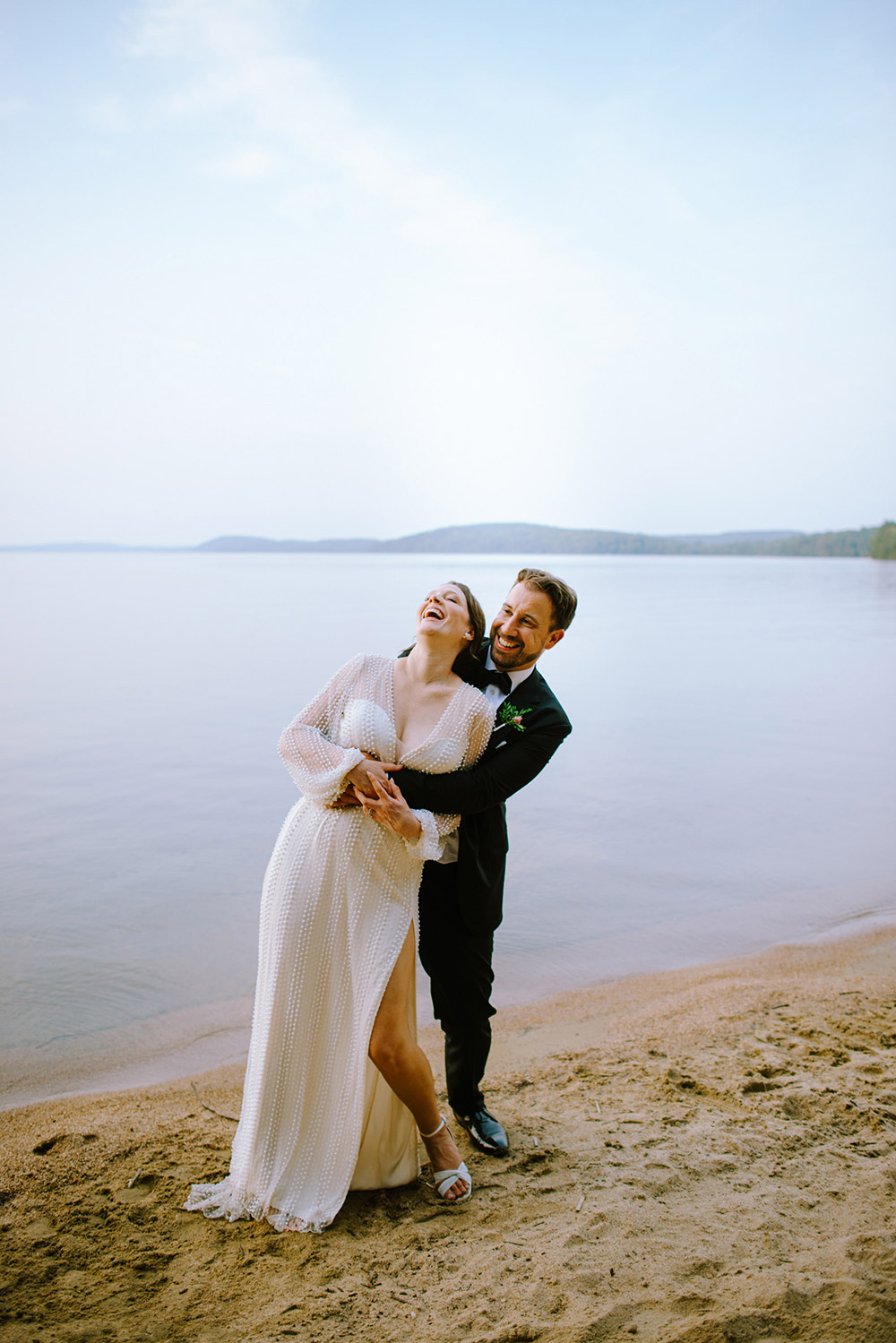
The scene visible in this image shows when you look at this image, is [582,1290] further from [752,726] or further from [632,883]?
[752,726]

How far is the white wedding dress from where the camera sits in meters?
2.86

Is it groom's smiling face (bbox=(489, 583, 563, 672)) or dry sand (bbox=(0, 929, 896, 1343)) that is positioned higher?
groom's smiling face (bbox=(489, 583, 563, 672))

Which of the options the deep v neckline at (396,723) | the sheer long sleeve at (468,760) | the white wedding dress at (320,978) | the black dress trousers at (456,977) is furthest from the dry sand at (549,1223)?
the deep v neckline at (396,723)

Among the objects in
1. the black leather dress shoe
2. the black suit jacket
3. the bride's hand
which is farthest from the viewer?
the black leather dress shoe

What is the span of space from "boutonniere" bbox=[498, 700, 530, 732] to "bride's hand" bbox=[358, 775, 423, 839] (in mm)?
486

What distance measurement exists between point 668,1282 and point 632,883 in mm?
4665

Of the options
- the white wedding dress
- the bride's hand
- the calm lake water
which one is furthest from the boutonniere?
the calm lake water

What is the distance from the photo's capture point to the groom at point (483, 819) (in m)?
2.96

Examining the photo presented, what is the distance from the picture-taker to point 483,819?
Result: 3.18m

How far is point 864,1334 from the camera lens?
226 centimetres

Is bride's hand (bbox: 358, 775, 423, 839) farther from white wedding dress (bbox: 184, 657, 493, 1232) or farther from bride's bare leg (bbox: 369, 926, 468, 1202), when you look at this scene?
bride's bare leg (bbox: 369, 926, 468, 1202)

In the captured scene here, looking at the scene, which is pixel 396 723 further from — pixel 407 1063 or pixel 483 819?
pixel 407 1063

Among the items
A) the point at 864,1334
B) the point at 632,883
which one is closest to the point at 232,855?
the point at 632,883

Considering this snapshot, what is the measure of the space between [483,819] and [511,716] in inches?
15.5
